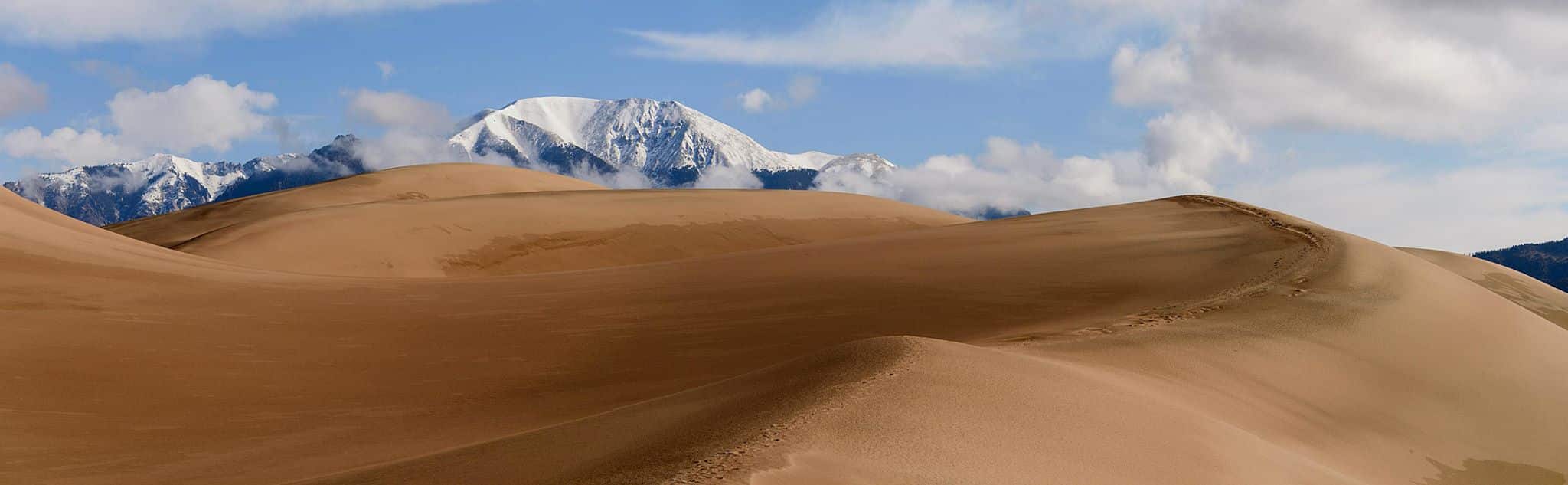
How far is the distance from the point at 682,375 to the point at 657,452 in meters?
6.96

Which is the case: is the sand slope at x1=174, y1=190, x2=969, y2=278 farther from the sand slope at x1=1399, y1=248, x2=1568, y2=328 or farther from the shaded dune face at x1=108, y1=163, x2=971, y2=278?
the sand slope at x1=1399, y1=248, x2=1568, y2=328

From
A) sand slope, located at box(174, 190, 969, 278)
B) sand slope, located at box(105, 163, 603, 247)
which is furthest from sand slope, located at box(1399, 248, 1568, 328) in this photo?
sand slope, located at box(105, 163, 603, 247)

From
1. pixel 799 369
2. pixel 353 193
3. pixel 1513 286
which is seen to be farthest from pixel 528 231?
pixel 1513 286

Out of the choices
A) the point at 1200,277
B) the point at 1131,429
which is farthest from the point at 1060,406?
the point at 1200,277

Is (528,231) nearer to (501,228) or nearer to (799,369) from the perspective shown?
(501,228)

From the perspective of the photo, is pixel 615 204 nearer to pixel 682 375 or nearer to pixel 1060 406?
pixel 682 375

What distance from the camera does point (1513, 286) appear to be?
44.1 m

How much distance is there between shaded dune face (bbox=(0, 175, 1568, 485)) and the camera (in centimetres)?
838

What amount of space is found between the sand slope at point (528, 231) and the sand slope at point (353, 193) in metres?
8.15

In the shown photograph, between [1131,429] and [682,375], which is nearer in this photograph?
[1131,429]

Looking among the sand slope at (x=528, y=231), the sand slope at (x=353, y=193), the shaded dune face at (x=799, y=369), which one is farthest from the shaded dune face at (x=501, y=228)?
the shaded dune face at (x=799, y=369)

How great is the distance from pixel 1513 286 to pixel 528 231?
125ft

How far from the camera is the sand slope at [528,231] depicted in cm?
3428

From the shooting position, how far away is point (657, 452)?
297 inches
